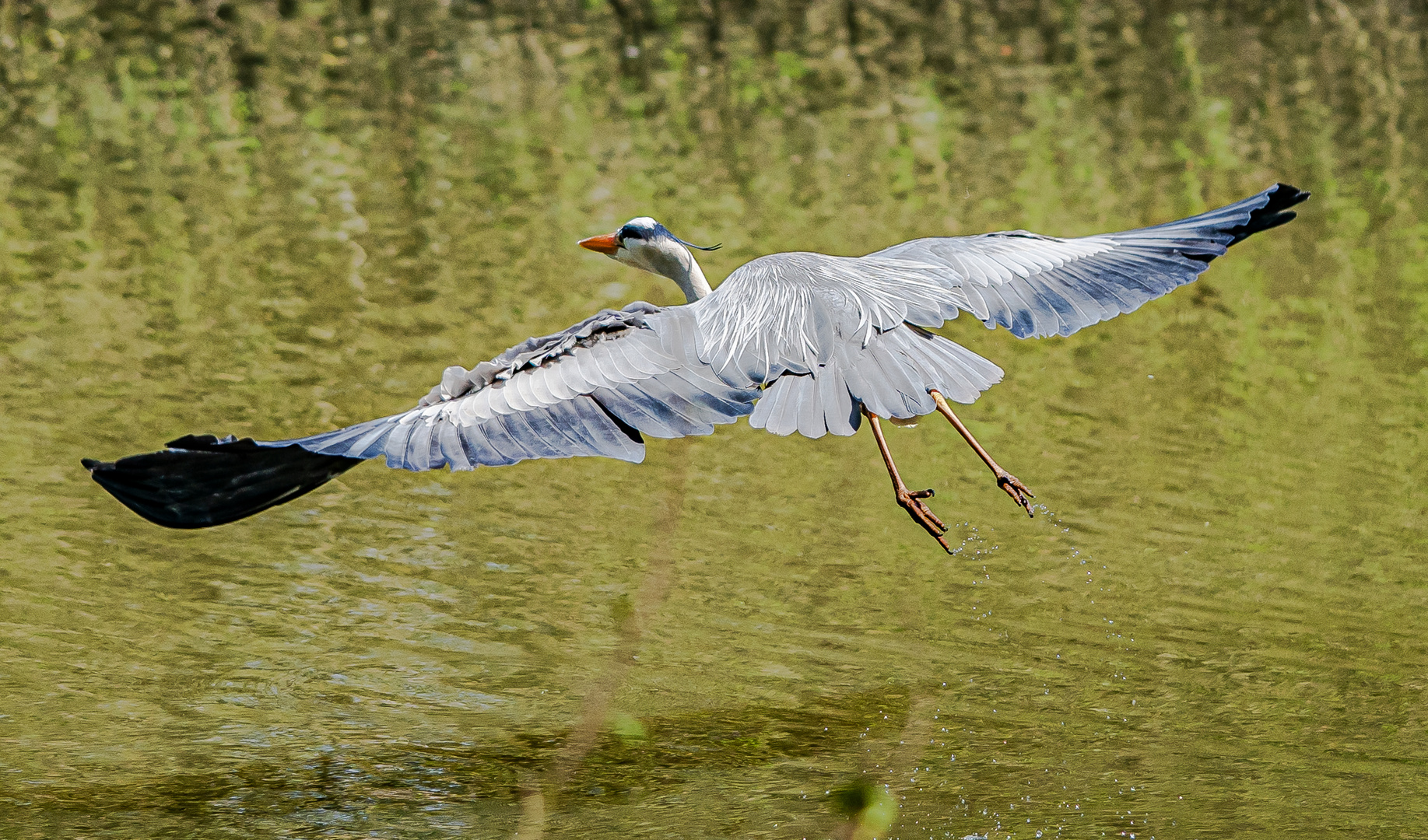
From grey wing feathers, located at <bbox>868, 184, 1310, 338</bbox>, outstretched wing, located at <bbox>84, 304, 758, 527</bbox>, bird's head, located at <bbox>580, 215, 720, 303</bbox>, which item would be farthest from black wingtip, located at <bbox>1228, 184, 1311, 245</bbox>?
bird's head, located at <bbox>580, 215, 720, 303</bbox>

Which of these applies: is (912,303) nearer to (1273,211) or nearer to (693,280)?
(1273,211)

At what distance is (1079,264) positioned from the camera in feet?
17.8

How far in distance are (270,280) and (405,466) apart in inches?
276

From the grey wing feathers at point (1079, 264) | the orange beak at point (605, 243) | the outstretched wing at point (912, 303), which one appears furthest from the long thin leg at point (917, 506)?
the orange beak at point (605, 243)

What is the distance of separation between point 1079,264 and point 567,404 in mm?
1929

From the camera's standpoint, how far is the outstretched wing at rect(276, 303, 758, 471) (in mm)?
4285

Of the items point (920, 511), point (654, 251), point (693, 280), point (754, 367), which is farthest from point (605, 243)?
point (920, 511)

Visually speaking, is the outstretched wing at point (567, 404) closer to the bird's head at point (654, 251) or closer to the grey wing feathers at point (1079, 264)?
the grey wing feathers at point (1079, 264)

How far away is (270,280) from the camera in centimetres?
1077

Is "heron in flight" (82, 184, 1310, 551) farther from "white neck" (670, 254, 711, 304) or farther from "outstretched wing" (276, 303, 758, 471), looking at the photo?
"white neck" (670, 254, 711, 304)

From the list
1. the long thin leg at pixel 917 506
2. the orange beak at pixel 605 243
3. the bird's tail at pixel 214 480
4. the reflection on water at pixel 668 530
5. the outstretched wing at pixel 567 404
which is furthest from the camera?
the orange beak at pixel 605 243

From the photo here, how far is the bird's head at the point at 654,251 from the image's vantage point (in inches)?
242

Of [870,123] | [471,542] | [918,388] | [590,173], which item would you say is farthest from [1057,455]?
[870,123]

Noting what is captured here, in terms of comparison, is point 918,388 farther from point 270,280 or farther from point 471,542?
point 270,280
